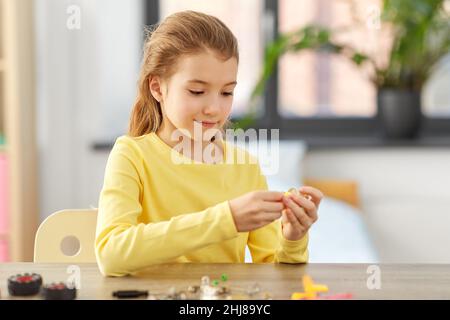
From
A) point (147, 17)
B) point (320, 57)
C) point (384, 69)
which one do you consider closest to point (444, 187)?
point (384, 69)

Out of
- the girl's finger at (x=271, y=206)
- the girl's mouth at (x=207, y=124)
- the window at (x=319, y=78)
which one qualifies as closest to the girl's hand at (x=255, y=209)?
the girl's finger at (x=271, y=206)

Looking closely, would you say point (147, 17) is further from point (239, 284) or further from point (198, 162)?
point (239, 284)

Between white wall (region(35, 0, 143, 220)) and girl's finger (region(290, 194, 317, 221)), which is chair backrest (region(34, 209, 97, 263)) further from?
white wall (region(35, 0, 143, 220))

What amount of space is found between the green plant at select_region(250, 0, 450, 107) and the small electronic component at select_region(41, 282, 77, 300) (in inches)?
86.9

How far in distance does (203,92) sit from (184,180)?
164mm

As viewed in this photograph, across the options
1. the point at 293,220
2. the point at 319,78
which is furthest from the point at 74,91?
the point at 293,220

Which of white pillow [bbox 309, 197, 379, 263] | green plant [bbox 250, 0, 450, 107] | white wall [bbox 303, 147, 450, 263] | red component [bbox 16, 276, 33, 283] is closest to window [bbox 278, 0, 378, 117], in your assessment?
green plant [bbox 250, 0, 450, 107]

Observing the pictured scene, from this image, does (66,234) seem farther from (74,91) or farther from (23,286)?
(74,91)

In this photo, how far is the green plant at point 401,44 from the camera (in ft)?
10.6

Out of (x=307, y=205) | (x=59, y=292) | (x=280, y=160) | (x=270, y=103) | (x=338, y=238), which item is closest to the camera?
(x=59, y=292)

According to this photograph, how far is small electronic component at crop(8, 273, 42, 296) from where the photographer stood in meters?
1.09

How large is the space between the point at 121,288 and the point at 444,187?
246 cm

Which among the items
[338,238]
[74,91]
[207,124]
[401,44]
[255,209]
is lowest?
[338,238]

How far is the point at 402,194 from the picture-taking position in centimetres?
339
